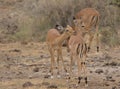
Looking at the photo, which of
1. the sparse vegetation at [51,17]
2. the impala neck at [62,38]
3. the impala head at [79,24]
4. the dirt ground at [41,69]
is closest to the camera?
the dirt ground at [41,69]

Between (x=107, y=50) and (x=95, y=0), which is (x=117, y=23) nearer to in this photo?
(x=95, y=0)

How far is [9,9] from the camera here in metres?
31.7

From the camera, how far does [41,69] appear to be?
14.9 m

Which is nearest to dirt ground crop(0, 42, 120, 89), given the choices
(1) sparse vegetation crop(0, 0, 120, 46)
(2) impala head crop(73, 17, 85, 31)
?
(2) impala head crop(73, 17, 85, 31)

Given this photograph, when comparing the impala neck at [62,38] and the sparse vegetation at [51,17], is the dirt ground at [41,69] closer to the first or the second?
the impala neck at [62,38]

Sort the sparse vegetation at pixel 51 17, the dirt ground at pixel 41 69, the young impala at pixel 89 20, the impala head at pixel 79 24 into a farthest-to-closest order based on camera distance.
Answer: the sparse vegetation at pixel 51 17
the young impala at pixel 89 20
the impala head at pixel 79 24
the dirt ground at pixel 41 69

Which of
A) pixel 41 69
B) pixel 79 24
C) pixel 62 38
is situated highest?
pixel 79 24

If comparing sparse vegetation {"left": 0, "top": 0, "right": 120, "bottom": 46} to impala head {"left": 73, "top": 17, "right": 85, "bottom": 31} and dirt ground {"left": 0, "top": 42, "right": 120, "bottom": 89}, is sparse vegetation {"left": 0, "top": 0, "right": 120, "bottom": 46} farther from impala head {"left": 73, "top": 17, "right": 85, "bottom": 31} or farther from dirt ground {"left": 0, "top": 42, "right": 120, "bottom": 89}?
impala head {"left": 73, "top": 17, "right": 85, "bottom": 31}

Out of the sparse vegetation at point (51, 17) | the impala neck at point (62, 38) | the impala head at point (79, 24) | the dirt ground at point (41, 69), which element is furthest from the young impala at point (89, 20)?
the sparse vegetation at point (51, 17)

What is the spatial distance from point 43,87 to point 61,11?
1120 cm

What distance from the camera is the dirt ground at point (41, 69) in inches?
482

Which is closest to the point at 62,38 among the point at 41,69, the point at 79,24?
the point at 79,24

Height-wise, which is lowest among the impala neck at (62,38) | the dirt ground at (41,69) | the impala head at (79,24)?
the dirt ground at (41,69)

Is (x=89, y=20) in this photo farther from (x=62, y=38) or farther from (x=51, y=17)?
(x=51, y=17)
